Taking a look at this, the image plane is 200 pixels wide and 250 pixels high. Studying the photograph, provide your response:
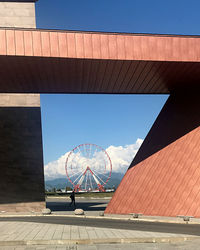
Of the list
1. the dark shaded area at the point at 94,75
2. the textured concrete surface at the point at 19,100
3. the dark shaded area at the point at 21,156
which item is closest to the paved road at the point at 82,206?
the dark shaded area at the point at 21,156

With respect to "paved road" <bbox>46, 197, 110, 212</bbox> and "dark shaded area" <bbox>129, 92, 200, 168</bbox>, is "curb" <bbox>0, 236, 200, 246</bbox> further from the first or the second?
"paved road" <bbox>46, 197, 110, 212</bbox>

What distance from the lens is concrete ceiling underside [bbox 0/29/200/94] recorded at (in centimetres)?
1277

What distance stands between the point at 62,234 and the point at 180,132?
929 centimetres

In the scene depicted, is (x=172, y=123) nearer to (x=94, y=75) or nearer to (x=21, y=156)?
(x=94, y=75)


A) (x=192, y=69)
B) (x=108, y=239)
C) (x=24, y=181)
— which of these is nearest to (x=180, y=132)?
(x=192, y=69)

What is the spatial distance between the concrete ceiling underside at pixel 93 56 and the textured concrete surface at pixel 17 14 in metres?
9.62

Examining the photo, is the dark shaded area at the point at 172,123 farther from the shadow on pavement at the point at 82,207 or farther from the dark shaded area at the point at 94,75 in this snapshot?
the shadow on pavement at the point at 82,207

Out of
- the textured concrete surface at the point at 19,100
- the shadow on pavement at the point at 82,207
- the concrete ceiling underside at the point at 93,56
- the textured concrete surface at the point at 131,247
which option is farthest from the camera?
the shadow on pavement at the point at 82,207

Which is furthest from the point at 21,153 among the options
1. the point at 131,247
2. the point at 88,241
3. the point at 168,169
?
the point at 131,247

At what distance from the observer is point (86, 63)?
13.6 m

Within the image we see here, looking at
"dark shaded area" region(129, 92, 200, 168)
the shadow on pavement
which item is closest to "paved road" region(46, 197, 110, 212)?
the shadow on pavement

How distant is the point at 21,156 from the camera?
22.0 m

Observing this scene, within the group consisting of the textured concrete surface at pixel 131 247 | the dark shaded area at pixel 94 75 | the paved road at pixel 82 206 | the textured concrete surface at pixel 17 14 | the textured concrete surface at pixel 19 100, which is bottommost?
the paved road at pixel 82 206

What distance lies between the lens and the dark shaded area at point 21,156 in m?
21.5
